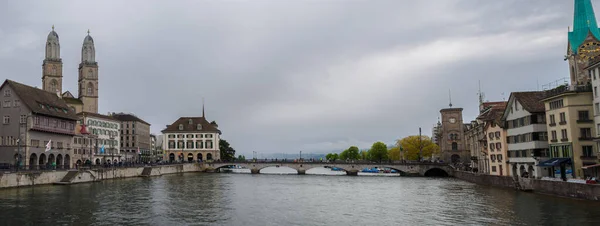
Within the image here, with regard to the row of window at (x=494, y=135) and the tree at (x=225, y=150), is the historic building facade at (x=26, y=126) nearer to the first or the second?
the row of window at (x=494, y=135)

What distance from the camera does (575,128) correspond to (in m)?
50.8

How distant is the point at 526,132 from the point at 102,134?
102905mm

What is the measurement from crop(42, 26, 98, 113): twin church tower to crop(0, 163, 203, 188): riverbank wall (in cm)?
4925

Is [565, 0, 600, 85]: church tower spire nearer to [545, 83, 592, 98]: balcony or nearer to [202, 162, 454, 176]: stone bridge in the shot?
[545, 83, 592, 98]: balcony

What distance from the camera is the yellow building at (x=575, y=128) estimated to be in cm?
5022

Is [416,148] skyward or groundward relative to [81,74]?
groundward

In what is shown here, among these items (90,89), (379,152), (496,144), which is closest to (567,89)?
(496,144)

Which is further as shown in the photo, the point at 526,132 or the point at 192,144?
the point at 192,144

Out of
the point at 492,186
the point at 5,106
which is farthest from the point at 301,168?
the point at 5,106

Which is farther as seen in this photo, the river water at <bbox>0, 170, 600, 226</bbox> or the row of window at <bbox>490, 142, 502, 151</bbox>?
the row of window at <bbox>490, 142, 502, 151</bbox>

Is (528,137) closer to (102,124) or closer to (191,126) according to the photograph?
(102,124)

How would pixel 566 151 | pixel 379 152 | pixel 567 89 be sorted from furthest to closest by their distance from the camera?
1. pixel 379 152
2. pixel 567 89
3. pixel 566 151

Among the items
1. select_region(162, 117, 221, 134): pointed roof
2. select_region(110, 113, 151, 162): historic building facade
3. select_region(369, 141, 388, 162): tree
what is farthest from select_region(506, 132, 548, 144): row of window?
select_region(110, 113, 151, 162): historic building facade

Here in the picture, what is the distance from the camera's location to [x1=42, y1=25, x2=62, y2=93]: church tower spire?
467 feet
